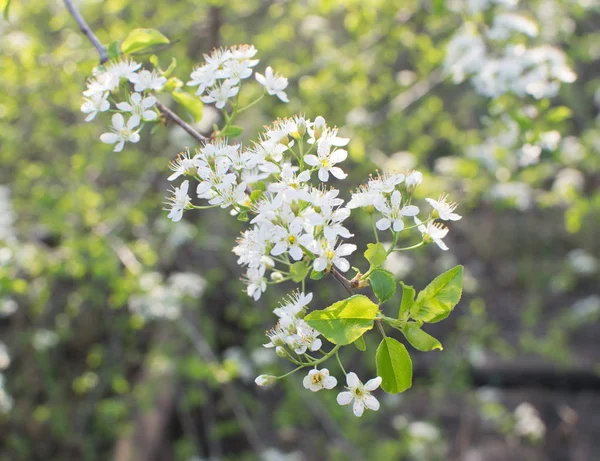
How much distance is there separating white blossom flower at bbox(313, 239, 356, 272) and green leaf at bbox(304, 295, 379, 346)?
0.07m

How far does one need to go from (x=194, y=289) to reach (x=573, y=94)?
4.59 m

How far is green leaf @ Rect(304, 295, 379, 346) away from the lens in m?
1.01

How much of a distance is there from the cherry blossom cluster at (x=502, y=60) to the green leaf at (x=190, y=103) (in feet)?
4.40

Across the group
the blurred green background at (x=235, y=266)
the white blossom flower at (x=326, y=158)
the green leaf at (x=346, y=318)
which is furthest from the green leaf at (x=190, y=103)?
the blurred green background at (x=235, y=266)

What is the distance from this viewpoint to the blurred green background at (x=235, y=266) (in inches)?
132

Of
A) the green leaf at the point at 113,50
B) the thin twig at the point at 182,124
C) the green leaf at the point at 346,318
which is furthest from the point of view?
A: the green leaf at the point at 113,50

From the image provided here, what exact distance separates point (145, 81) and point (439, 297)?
82cm

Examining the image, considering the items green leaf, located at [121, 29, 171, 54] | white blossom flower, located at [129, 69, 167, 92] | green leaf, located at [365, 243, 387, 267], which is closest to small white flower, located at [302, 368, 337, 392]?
green leaf, located at [365, 243, 387, 267]

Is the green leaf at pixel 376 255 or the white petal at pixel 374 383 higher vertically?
the green leaf at pixel 376 255

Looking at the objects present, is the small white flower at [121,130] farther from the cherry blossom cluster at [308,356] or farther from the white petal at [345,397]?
the white petal at [345,397]

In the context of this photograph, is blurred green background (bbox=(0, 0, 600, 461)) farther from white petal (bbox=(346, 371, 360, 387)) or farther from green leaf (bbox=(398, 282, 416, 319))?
white petal (bbox=(346, 371, 360, 387))

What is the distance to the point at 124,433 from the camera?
4.07m

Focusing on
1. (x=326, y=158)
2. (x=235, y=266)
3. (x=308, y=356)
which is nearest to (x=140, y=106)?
A: (x=326, y=158)

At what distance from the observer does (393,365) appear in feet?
3.49
